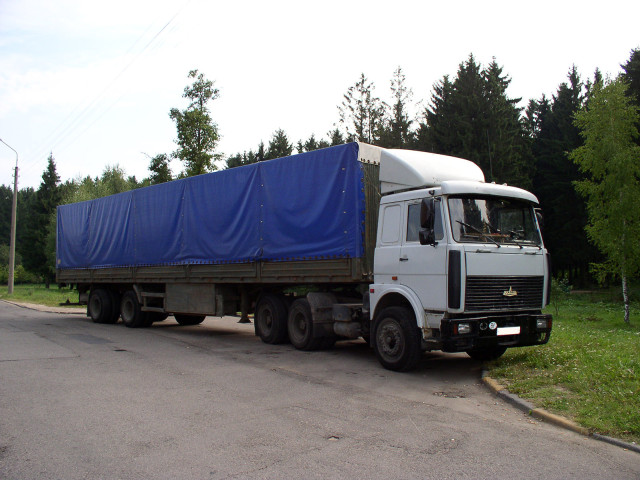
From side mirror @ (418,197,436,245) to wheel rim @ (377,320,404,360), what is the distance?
4.75 feet

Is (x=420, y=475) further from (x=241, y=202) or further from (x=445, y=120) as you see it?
(x=445, y=120)

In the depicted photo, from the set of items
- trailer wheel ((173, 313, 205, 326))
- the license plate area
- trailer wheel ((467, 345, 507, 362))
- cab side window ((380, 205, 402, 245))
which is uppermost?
cab side window ((380, 205, 402, 245))

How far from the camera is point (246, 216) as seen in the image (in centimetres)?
1174

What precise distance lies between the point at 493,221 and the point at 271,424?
4.58 metres

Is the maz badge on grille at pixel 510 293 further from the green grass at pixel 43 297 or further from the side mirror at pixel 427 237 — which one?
the green grass at pixel 43 297

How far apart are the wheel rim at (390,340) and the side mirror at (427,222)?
1449mm

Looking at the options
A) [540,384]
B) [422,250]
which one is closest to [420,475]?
[540,384]

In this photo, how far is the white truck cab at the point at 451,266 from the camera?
7.61 metres

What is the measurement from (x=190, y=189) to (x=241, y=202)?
2291 millimetres

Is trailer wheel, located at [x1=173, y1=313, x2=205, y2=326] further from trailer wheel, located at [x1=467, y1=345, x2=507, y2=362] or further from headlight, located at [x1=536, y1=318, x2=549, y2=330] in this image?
headlight, located at [x1=536, y1=318, x2=549, y2=330]

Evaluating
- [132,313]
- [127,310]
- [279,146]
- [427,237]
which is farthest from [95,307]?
[279,146]

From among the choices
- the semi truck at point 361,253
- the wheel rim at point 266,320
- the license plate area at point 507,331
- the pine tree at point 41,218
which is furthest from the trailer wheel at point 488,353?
the pine tree at point 41,218

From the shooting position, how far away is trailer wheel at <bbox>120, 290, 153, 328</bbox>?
1592 centimetres

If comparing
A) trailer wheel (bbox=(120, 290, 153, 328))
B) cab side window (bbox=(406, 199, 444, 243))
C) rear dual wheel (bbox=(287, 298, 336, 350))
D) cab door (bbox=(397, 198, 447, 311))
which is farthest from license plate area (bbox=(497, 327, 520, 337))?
trailer wheel (bbox=(120, 290, 153, 328))
